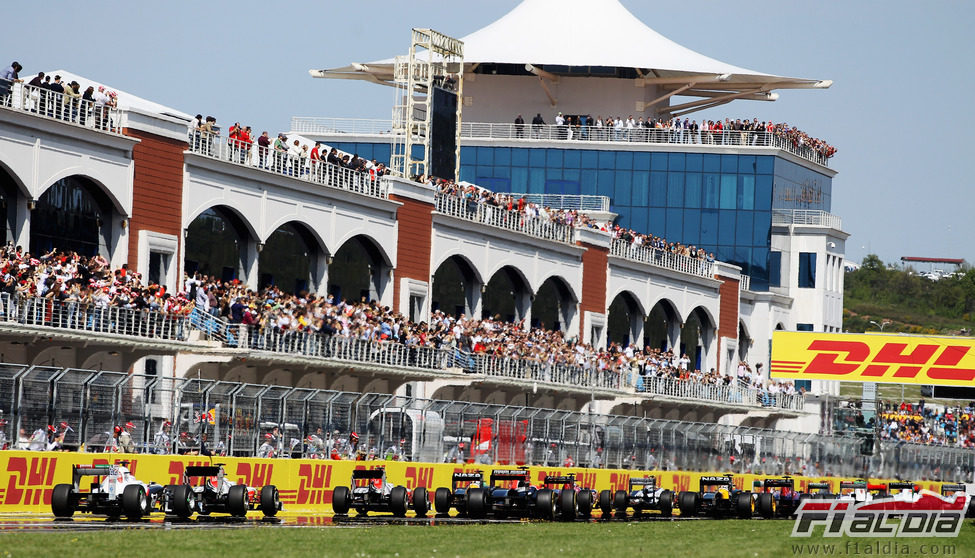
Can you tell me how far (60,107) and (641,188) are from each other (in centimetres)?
4684

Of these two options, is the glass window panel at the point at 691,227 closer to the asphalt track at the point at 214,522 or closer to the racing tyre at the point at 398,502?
the asphalt track at the point at 214,522

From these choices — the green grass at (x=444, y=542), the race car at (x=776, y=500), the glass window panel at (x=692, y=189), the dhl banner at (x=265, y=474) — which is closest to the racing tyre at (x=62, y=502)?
the dhl banner at (x=265, y=474)

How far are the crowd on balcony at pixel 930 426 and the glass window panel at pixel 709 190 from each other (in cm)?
1460

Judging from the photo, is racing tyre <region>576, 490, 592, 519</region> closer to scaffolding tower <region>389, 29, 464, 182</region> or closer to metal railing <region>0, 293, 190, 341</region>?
metal railing <region>0, 293, 190, 341</region>

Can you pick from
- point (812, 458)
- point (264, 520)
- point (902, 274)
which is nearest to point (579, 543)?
point (264, 520)

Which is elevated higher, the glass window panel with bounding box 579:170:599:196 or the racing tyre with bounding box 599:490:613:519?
the glass window panel with bounding box 579:170:599:196

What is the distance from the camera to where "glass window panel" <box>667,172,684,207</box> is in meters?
88.4

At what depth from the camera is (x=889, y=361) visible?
74.4 metres

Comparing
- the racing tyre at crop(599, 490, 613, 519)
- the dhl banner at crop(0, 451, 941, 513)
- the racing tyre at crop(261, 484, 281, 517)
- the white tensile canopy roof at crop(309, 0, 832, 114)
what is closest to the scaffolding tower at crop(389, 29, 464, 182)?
the white tensile canopy roof at crop(309, 0, 832, 114)

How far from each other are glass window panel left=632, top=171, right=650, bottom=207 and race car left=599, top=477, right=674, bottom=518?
47.9 meters

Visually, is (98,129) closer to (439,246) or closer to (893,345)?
(439,246)

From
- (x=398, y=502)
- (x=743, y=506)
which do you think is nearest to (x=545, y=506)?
(x=398, y=502)

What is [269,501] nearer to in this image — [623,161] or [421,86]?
[421,86]

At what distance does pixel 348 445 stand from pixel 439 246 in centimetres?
2528
